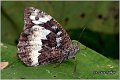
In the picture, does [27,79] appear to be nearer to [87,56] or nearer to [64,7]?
[87,56]

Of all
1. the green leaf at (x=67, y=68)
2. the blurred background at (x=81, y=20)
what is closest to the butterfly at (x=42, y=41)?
the green leaf at (x=67, y=68)

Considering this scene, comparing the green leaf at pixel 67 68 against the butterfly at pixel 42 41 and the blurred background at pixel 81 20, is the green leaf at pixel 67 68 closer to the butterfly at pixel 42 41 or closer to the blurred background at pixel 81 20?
the butterfly at pixel 42 41

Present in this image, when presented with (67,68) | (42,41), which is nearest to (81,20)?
(42,41)

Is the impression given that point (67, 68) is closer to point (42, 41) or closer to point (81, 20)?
point (42, 41)

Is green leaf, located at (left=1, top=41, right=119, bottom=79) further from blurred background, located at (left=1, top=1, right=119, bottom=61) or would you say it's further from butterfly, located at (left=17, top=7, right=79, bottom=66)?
blurred background, located at (left=1, top=1, right=119, bottom=61)

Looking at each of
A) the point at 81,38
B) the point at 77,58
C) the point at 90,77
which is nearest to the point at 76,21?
the point at 81,38
